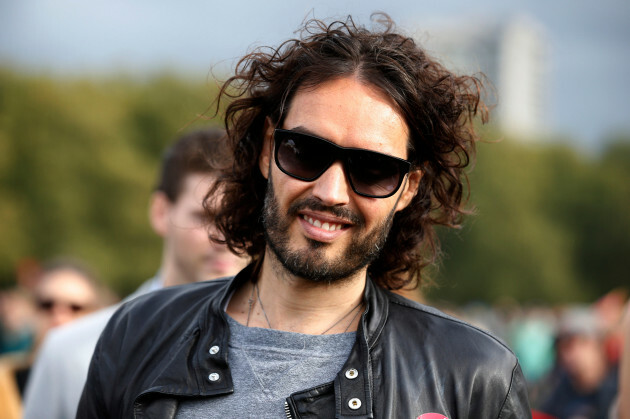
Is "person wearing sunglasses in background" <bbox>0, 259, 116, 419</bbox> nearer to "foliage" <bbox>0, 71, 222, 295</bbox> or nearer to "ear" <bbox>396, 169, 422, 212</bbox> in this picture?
"ear" <bbox>396, 169, 422, 212</bbox>

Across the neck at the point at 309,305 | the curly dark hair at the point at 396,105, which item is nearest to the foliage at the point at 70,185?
the curly dark hair at the point at 396,105

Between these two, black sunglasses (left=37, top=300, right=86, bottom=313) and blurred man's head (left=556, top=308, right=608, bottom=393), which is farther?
blurred man's head (left=556, top=308, right=608, bottom=393)

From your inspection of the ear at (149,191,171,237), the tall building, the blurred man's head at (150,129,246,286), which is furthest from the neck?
the tall building

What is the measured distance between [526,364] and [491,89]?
34.6 feet

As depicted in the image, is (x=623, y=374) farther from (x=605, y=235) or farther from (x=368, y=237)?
(x=605, y=235)

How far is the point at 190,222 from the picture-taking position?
3.99 m

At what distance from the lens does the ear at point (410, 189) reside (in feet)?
8.77

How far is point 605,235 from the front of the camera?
41844 millimetres

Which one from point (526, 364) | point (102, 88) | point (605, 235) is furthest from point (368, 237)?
point (605, 235)

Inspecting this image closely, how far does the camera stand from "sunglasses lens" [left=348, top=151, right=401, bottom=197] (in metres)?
2.43

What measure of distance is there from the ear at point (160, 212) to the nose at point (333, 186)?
6.29ft

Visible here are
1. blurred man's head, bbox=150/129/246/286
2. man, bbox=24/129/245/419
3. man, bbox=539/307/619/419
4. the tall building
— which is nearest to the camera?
man, bbox=24/129/245/419

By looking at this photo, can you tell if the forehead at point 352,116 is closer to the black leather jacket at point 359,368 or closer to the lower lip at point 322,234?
the lower lip at point 322,234

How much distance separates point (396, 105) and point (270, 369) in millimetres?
905
